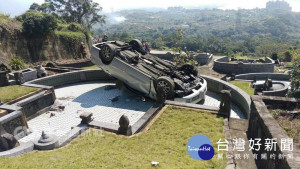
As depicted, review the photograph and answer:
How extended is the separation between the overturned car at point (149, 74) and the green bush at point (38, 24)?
13.2m

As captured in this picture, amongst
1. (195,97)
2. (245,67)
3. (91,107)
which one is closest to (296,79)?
(195,97)

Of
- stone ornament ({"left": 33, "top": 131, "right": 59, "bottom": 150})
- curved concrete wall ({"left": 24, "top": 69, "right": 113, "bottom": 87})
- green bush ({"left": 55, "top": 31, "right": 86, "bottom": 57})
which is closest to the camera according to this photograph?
stone ornament ({"left": 33, "top": 131, "right": 59, "bottom": 150})

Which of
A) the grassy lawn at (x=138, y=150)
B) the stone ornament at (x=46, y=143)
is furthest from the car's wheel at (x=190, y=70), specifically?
the stone ornament at (x=46, y=143)

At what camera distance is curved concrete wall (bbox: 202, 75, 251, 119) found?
10795mm

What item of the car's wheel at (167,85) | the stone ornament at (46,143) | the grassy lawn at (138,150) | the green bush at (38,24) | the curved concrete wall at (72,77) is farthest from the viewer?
the green bush at (38,24)

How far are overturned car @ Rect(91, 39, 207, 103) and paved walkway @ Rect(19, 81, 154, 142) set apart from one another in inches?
43.2

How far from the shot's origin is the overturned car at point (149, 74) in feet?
38.5

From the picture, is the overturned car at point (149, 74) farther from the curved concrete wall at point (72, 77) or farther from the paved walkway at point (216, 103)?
the curved concrete wall at point (72, 77)

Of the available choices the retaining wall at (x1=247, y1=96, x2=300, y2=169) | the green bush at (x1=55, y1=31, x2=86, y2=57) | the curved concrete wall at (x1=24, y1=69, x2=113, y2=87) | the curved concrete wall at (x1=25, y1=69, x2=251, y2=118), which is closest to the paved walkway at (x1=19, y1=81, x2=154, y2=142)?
the curved concrete wall at (x1=24, y1=69, x2=113, y2=87)

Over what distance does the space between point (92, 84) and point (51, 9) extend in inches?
1470

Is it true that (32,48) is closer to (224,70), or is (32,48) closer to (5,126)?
(5,126)

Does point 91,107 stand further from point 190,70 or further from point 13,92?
point 190,70

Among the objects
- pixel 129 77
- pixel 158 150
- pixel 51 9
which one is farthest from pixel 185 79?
pixel 51 9

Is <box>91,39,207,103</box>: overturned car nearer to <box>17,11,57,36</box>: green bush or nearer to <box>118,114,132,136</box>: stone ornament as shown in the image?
<box>118,114,132,136</box>: stone ornament
